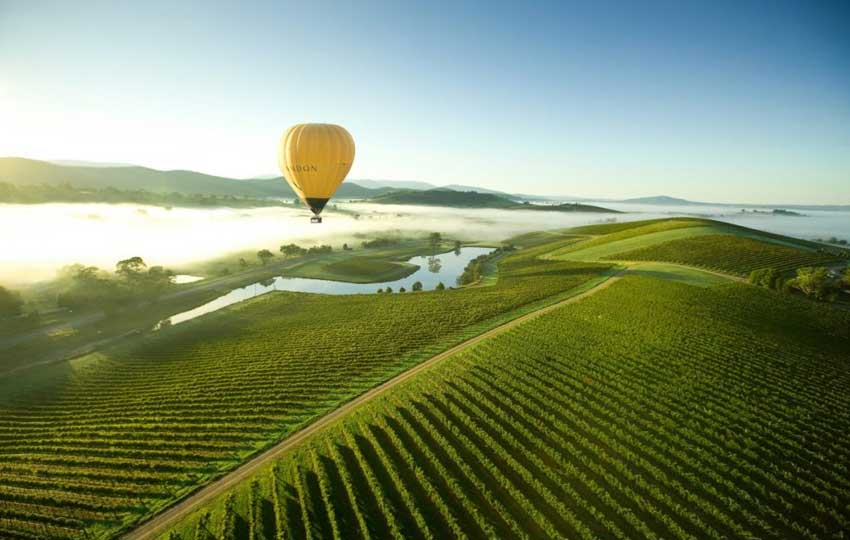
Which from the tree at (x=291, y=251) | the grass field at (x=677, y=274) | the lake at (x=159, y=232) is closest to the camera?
the grass field at (x=677, y=274)

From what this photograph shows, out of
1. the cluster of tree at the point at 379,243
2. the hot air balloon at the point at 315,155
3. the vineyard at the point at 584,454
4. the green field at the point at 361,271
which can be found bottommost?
the green field at the point at 361,271

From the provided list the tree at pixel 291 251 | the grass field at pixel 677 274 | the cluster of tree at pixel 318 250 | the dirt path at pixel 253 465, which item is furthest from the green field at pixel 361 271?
the dirt path at pixel 253 465

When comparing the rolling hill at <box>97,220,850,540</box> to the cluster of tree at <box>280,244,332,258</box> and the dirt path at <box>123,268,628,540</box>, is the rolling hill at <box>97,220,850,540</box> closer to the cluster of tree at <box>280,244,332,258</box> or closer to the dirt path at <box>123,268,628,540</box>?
the dirt path at <box>123,268,628,540</box>

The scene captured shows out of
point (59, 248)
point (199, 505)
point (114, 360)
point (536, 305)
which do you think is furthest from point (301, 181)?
point (59, 248)

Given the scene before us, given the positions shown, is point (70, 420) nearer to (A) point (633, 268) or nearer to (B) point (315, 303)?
(B) point (315, 303)

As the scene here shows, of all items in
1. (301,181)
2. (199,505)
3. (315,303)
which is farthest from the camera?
(315,303)

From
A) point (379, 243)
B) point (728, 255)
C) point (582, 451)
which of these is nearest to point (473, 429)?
point (582, 451)

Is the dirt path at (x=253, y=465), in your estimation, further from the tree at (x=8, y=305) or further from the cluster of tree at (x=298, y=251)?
the cluster of tree at (x=298, y=251)
